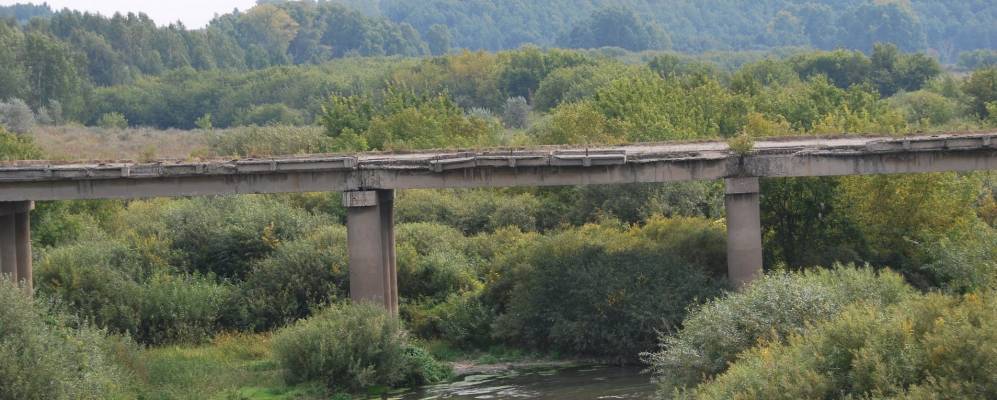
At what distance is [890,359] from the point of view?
2447cm

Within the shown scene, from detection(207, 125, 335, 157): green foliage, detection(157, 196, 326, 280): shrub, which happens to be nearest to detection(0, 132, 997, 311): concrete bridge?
detection(157, 196, 326, 280): shrub

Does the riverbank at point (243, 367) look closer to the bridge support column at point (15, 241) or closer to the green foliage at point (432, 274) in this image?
the green foliage at point (432, 274)

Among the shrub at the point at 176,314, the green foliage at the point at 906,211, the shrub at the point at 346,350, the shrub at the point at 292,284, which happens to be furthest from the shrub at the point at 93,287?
the green foliage at the point at 906,211

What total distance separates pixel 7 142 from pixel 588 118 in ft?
85.5

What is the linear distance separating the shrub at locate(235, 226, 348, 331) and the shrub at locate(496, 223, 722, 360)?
625 centimetres

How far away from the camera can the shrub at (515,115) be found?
12031 cm

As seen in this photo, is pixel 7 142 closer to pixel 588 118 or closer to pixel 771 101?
pixel 588 118

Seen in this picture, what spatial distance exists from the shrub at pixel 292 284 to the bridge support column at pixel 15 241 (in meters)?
6.67

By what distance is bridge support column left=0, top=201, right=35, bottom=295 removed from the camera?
4384 centimetres

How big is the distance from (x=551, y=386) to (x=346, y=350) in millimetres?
5505

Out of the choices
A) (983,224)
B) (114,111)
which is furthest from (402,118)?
(114,111)

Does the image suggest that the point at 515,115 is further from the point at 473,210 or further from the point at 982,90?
the point at 473,210

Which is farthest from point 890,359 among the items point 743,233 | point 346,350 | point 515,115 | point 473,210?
point 515,115

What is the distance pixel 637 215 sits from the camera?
55.4 m
